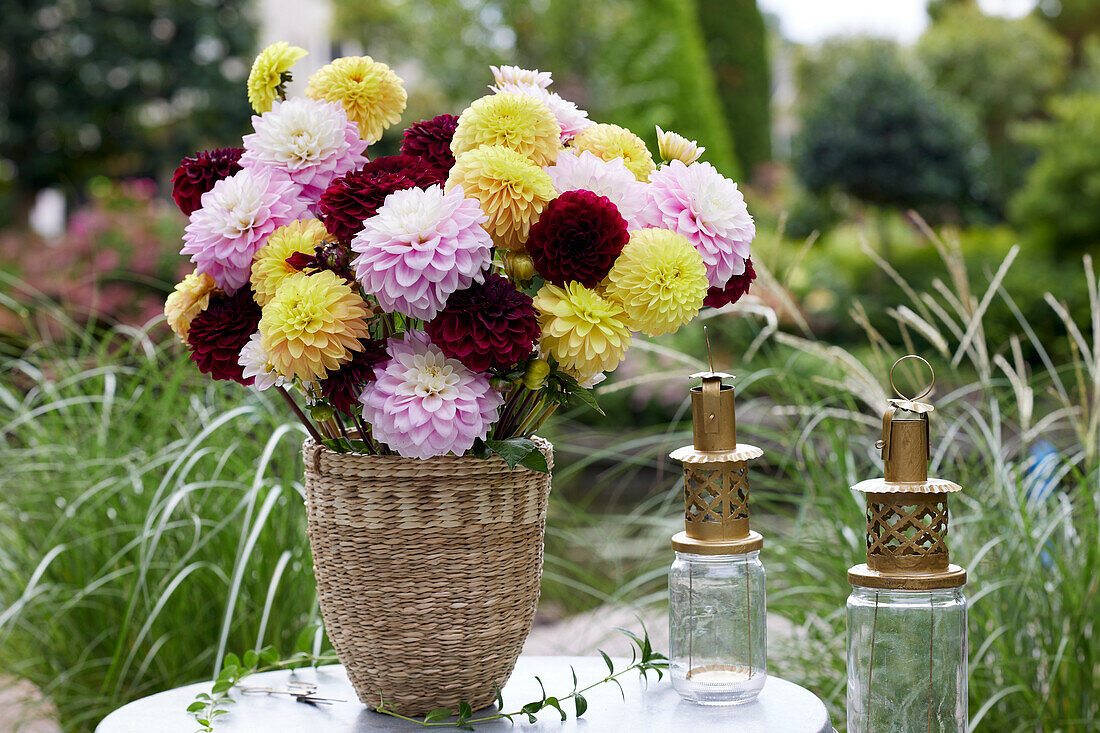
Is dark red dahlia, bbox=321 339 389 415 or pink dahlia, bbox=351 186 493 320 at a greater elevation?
pink dahlia, bbox=351 186 493 320

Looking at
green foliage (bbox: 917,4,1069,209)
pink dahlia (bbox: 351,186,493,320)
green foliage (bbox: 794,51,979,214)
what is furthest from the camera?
green foliage (bbox: 917,4,1069,209)

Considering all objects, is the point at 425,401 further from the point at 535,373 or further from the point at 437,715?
the point at 437,715

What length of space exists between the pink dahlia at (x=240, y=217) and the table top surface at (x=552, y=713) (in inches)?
20.2

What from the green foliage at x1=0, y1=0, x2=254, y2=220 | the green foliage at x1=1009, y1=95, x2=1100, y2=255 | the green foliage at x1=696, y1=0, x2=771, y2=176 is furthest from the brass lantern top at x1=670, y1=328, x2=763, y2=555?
the green foliage at x1=696, y1=0, x2=771, y2=176

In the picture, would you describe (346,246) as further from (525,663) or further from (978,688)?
(978,688)

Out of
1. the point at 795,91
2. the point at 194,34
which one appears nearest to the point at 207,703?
the point at 194,34

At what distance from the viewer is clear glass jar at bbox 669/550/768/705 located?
112 cm

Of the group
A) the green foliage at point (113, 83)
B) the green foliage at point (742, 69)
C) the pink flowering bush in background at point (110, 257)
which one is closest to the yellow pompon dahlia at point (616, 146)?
the pink flowering bush in background at point (110, 257)

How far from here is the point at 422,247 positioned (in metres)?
0.93

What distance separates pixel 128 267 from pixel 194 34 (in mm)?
6230

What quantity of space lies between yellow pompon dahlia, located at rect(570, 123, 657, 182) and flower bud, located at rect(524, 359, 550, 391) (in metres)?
0.25

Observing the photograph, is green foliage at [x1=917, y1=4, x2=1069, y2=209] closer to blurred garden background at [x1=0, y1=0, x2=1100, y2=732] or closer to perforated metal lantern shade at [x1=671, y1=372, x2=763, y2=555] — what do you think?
blurred garden background at [x1=0, y1=0, x2=1100, y2=732]

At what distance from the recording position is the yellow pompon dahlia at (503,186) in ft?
3.18

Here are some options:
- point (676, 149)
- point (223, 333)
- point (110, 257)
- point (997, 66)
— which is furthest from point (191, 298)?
point (997, 66)
